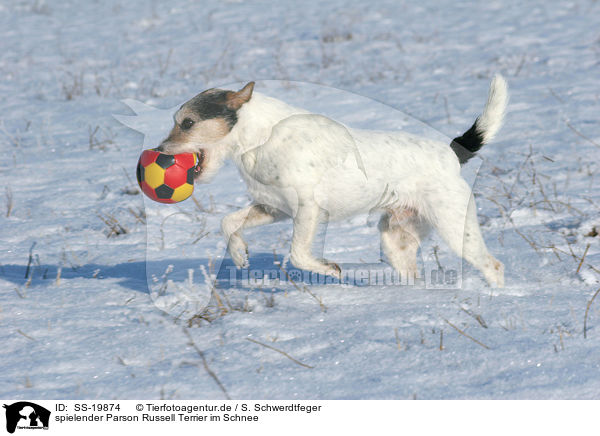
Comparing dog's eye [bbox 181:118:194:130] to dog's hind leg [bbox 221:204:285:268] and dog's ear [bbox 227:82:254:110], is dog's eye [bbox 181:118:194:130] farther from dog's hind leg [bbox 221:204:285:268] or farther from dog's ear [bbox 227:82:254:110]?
dog's hind leg [bbox 221:204:285:268]

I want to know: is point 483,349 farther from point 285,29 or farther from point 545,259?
point 285,29

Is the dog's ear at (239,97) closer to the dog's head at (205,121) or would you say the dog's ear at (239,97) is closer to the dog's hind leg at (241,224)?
the dog's head at (205,121)

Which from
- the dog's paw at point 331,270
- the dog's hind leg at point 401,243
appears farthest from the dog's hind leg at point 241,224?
the dog's hind leg at point 401,243

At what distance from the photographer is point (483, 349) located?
2996mm

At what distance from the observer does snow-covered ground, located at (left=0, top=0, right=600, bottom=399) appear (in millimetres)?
2895

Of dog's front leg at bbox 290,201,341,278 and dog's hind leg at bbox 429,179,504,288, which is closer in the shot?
dog's front leg at bbox 290,201,341,278

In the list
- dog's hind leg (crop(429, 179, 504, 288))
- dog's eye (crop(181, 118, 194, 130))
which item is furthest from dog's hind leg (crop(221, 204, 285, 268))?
dog's hind leg (crop(429, 179, 504, 288))

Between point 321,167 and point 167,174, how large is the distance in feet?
2.90

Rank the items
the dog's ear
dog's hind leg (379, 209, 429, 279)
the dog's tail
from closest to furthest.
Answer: the dog's ear, the dog's tail, dog's hind leg (379, 209, 429, 279)

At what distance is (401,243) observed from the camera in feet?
14.7

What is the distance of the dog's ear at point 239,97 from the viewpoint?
3577mm

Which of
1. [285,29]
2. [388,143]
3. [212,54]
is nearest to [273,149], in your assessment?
[388,143]

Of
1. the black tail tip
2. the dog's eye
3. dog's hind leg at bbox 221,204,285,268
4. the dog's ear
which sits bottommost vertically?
dog's hind leg at bbox 221,204,285,268
